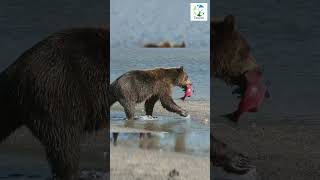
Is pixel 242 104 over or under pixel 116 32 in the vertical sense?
under

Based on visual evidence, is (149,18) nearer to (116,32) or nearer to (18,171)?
(116,32)

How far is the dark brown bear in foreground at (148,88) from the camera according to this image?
6.20 m

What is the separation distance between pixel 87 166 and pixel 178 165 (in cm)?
89

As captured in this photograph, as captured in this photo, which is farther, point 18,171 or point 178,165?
point 18,171

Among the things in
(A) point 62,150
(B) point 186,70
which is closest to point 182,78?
(B) point 186,70

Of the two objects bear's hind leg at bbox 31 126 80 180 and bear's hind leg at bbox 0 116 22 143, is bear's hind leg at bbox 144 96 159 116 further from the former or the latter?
bear's hind leg at bbox 0 116 22 143

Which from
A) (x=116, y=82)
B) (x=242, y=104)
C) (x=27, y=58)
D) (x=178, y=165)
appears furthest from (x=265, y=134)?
(x=27, y=58)

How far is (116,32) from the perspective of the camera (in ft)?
20.2

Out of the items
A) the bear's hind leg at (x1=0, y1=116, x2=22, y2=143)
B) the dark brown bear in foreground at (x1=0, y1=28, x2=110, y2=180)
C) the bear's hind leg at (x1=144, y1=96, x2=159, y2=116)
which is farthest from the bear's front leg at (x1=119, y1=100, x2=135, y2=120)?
the bear's hind leg at (x1=0, y1=116, x2=22, y2=143)

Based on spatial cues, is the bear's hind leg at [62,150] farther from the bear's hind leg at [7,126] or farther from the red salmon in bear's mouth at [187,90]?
the red salmon in bear's mouth at [187,90]

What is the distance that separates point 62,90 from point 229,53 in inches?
62.7

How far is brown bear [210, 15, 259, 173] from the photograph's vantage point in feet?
21.0

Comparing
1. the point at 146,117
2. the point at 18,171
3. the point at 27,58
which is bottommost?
the point at 18,171

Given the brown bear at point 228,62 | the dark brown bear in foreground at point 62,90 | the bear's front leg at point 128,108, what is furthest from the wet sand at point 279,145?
the dark brown bear in foreground at point 62,90
